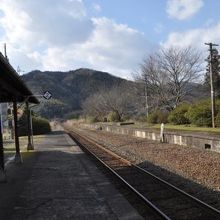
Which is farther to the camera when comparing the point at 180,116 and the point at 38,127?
the point at 38,127

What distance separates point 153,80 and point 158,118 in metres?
12.1

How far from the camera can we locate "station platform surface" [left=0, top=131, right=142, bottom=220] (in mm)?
11500

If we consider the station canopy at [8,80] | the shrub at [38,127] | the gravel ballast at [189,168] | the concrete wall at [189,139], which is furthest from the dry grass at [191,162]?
the shrub at [38,127]

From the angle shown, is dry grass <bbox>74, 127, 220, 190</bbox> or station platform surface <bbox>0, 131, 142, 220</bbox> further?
dry grass <bbox>74, 127, 220, 190</bbox>

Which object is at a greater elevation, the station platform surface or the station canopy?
the station canopy

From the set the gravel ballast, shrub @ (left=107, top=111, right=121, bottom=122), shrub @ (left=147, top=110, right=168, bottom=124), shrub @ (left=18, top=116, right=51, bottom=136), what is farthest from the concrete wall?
shrub @ (left=107, top=111, right=121, bottom=122)

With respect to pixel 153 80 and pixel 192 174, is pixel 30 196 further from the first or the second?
pixel 153 80

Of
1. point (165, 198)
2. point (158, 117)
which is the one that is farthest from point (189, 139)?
point (158, 117)

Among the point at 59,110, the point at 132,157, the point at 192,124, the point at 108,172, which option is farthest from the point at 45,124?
the point at 59,110

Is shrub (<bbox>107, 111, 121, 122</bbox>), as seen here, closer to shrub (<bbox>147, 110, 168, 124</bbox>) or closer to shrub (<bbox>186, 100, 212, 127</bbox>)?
shrub (<bbox>147, 110, 168, 124</bbox>)

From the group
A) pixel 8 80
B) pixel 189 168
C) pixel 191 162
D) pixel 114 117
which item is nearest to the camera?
pixel 8 80

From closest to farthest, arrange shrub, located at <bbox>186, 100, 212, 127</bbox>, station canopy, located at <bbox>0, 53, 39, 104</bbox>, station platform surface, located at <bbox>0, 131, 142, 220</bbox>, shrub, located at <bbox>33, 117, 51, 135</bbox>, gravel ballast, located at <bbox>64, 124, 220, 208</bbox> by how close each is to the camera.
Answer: station platform surface, located at <bbox>0, 131, 142, 220</bbox> < station canopy, located at <bbox>0, 53, 39, 104</bbox> < gravel ballast, located at <bbox>64, 124, 220, 208</bbox> < shrub, located at <bbox>186, 100, 212, 127</bbox> < shrub, located at <bbox>33, 117, 51, 135</bbox>

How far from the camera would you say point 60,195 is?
46.5 feet

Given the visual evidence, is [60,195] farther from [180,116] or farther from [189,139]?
[180,116]
